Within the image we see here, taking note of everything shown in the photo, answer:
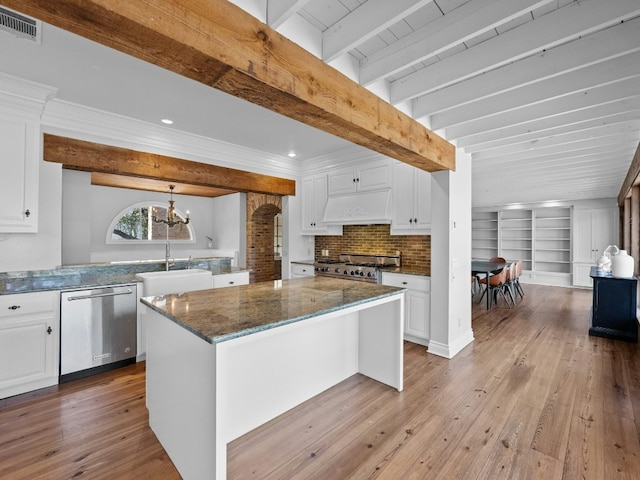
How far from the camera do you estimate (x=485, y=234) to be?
9570mm

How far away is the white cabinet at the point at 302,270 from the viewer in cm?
500

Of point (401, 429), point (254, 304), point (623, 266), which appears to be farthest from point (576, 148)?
point (254, 304)

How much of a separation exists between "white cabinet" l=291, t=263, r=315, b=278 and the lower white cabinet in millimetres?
1452

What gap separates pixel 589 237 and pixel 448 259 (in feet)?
22.7

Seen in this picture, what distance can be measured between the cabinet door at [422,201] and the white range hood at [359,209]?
40cm

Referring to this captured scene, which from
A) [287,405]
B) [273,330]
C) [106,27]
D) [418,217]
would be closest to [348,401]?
[287,405]

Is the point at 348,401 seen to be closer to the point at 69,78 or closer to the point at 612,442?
the point at 612,442

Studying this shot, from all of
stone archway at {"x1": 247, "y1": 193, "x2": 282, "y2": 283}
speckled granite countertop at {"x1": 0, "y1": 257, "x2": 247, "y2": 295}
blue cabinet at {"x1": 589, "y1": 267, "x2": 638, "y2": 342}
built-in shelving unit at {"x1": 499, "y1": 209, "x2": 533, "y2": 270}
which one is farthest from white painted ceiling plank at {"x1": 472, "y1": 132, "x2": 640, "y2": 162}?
built-in shelving unit at {"x1": 499, "y1": 209, "x2": 533, "y2": 270}

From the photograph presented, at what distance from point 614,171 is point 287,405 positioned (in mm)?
6219

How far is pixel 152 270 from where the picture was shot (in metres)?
3.82

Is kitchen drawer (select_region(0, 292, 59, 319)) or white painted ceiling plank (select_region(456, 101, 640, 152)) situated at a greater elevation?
white painted ceiling plank (select_region(456, 101, 640, 152))

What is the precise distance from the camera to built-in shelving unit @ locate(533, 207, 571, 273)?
8.23 meters

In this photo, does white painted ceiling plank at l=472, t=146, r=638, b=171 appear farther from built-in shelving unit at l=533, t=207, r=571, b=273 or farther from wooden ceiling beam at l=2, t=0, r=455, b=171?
built-in shelving unit at l=533, t=207, r=571, b=273

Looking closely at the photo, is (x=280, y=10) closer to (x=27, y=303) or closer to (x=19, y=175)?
(x=19, y=175)
